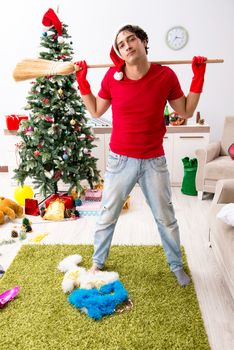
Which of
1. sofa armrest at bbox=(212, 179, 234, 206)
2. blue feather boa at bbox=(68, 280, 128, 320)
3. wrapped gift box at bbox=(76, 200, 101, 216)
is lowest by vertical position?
wrapped gift box at bbox=(76, 200, 101, 216)

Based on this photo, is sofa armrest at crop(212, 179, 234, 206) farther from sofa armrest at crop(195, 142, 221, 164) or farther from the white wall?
the white wall

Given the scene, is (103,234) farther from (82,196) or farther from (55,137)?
(82,196)

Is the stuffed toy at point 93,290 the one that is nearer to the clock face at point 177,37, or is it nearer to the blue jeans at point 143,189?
the blue jeans at point 143,189

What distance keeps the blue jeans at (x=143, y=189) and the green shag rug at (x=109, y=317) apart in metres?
0.29

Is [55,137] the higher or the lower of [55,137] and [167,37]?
the lower

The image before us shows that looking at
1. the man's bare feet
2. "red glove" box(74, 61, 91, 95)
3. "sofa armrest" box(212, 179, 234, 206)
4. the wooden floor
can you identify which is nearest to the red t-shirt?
"red glove" box(74, 61, 91, 95)

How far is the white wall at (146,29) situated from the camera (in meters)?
4.31

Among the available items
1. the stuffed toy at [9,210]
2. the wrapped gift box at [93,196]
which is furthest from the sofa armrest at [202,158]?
the stuffed toy at [9,210]

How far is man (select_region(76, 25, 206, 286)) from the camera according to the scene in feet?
6.01

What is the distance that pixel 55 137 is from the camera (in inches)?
128

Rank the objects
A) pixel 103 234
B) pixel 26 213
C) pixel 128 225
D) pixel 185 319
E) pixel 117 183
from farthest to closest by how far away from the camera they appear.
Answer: pixel 26 213 < pixel 128 225 < pixel 103 234 < pixel 117 183 < pixel 185 319

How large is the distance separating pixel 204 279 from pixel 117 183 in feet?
2.86

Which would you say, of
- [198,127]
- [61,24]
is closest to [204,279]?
[198,127]

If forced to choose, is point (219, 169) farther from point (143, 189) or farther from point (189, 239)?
point (143, 189)
